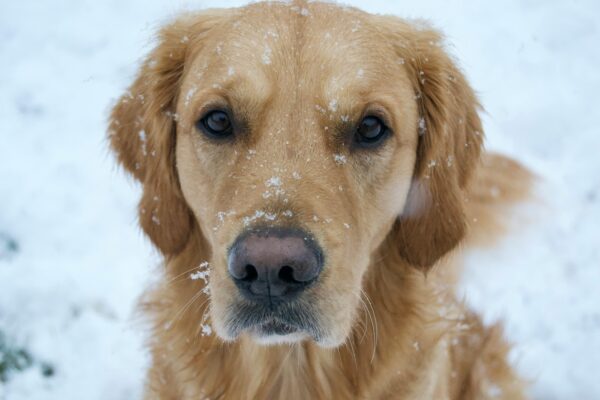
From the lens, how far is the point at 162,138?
3.08 m

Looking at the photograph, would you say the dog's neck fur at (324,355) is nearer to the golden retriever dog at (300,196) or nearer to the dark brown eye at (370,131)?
the golden retriever dog at (300,196)

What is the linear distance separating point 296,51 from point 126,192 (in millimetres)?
2745

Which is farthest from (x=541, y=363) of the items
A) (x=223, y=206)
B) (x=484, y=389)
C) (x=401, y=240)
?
(x=223, y=206)

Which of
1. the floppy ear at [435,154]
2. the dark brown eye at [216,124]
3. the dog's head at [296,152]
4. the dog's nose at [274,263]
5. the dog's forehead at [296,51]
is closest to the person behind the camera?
the dog's nose at [274,263]

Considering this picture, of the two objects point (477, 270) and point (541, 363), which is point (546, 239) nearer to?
point (477, 270)

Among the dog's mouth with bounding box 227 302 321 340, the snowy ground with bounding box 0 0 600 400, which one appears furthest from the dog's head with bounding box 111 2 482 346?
the snowy ground with bounding box 0 0 600 400

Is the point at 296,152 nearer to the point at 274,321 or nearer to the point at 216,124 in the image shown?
the point at 216,124

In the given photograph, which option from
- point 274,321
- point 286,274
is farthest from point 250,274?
point 274,321

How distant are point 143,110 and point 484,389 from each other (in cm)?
254

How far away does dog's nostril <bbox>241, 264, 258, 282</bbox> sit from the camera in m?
2.23

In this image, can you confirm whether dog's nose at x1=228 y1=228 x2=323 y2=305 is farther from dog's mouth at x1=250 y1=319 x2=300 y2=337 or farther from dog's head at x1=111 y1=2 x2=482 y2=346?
dog's mouth at x1=250 y1=319 x2=300 y2=337

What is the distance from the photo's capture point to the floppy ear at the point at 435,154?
3027mm

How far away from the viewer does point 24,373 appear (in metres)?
4.05

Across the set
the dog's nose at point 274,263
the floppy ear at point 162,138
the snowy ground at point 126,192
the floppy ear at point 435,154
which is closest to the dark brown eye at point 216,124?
the floppy ear at point 162,138
